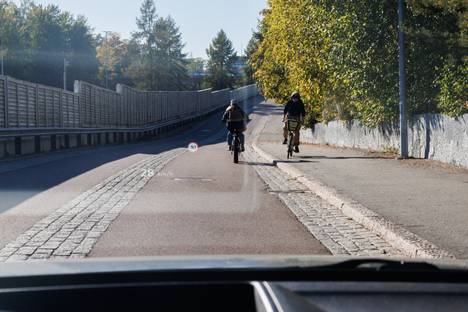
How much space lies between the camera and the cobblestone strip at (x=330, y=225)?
7.50 metres

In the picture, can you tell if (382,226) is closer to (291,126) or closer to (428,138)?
(428,138)

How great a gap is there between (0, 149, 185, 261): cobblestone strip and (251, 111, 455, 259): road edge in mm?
3029

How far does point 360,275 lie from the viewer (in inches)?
115

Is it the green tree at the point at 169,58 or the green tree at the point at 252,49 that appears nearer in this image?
the green tree at the point at 252,49

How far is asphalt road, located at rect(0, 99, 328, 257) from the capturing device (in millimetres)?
7520

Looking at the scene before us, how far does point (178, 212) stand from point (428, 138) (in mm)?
10052

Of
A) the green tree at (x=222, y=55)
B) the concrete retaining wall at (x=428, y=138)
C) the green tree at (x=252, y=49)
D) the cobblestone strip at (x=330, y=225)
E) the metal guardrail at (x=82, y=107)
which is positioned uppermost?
the green tree at (x=222, y=55)

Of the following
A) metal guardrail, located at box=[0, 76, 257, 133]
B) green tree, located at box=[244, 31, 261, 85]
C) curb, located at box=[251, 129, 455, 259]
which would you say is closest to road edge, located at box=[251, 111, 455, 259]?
curb, located at box=[251, 129, 455, 259]

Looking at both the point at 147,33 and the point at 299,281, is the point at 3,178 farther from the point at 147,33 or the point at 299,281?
the point at 147,33

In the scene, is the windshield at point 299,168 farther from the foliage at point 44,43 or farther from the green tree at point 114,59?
the green tree at point 114,59

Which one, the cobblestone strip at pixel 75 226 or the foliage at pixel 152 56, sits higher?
the foliage at pixel 152 56

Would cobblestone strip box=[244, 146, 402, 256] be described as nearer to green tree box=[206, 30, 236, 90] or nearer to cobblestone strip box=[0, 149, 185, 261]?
cobblestone strip box=[0, 149, 185, 261]

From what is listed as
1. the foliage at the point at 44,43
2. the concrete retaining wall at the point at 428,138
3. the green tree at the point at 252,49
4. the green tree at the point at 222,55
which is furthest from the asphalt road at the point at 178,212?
the green tree at the point at 222,55

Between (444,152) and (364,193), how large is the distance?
6.03 metres
